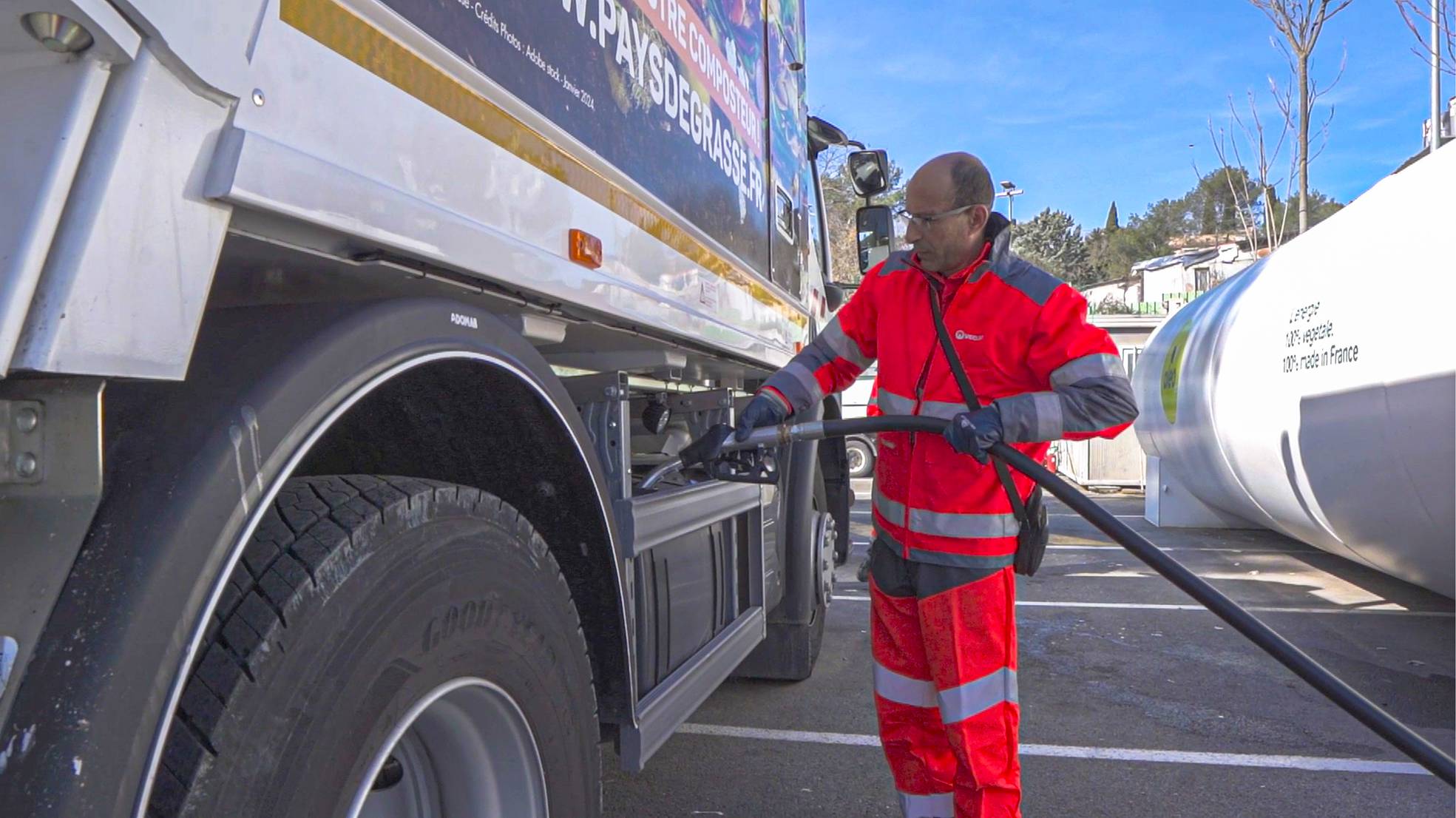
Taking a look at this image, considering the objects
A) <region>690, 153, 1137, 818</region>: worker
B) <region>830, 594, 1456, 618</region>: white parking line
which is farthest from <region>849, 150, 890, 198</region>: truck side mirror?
<region>830, 594, 1456, 618</region>: white parking line

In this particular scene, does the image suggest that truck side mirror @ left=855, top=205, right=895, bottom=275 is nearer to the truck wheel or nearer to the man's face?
the man's face

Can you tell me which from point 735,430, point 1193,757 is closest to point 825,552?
point 1193,757

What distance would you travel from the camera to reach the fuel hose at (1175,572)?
1.99 m

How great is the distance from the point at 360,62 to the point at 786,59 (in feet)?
10.1

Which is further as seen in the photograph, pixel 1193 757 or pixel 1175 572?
pixel 1193 757

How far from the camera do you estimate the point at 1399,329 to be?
4.75m

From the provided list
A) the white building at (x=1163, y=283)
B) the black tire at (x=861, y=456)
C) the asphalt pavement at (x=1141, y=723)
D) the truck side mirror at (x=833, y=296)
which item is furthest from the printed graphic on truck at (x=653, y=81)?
the white building at (x=1163, y=283)

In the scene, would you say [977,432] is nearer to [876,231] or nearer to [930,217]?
[930,217]

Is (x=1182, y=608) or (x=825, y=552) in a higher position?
(x=825, y=552)

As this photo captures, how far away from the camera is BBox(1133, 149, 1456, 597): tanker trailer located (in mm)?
4570

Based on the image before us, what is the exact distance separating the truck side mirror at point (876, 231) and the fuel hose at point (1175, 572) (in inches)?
101

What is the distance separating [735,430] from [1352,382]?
397cm

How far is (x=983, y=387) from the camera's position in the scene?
263 centimetres

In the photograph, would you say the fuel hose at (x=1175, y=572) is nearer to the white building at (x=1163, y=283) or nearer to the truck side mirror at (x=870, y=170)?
the truck side mirror at (x=870, y=170)
